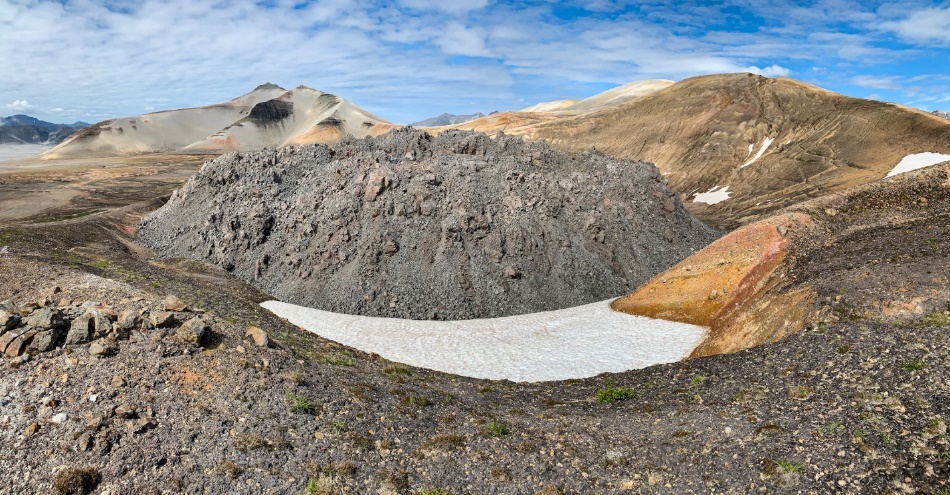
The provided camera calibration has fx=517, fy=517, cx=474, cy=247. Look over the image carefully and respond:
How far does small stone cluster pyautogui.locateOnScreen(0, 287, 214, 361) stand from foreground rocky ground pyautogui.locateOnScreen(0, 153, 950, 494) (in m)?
0.07

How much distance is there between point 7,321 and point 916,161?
73.6 metres

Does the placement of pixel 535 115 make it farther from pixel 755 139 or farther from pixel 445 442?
pixel 445 442

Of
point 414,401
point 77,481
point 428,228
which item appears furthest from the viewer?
point 428,228

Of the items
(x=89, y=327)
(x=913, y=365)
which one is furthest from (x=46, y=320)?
(x=913, y=365)

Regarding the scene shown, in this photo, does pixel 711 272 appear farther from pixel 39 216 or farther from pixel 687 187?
pixel 39 216

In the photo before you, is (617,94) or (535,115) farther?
(617,94)

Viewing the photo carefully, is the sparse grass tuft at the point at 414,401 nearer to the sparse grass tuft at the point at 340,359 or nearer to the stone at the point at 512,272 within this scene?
the sparse grass tuft at the point at 340,359

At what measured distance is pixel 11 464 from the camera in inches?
353

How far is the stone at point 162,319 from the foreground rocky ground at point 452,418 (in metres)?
0.14

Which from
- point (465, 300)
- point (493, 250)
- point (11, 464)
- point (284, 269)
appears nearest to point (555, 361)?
point (465, 300)

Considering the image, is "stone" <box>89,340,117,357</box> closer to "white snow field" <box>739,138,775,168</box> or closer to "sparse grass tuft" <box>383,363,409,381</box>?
"sparse grass tuft" <box>383,363,409,381</box>

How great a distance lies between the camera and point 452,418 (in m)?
12.4

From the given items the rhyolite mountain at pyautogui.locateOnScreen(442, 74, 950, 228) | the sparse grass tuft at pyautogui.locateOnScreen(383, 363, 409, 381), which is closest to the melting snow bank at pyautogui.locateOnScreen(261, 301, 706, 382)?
the sparse grass tuft at pyautogui.locateOnScreen(383, 363, 409, 381)

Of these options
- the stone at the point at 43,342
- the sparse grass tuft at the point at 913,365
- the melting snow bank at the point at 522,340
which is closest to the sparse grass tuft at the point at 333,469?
the stone at the point at 43,342
